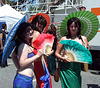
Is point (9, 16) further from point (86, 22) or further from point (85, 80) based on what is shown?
point (86, 22)

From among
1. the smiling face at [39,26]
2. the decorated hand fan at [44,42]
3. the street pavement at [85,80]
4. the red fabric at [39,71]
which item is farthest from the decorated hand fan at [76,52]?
the street pavement at [85,80]

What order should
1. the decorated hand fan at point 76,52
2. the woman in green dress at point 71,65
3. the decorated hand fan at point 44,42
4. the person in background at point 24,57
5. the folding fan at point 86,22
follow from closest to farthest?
1. the person in background at point 24,57
2. the decorated hand fan at point 76,52
3. the decorated hand fan at point 44,42
4. the woman in green dress at point 71,65
5. the folding fan at point 86,22

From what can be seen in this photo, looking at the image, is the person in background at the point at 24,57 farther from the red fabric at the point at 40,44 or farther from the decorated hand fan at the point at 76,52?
the decorated hand fan at the point at 76,52

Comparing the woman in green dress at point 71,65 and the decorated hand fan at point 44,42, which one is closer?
the decorated hand fan at point 44,42

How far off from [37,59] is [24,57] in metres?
0.28

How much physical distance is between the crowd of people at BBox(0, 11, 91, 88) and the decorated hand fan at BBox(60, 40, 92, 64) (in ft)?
0.34

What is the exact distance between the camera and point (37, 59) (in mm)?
2449

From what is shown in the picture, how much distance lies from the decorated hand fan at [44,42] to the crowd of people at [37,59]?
9 centimetres

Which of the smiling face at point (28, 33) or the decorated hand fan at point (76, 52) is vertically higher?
the smiling face at point (28, 33)

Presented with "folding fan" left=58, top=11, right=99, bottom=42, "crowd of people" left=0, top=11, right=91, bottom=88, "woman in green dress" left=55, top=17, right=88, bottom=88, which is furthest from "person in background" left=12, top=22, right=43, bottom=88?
"folding fan" left=58, top=11, right=99, bottom=42

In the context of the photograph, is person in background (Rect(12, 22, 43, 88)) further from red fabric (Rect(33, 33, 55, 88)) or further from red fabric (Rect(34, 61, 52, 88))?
red fabric (Rect(34, 61, 52, 88))

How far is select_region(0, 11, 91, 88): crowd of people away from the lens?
2256 millimetres

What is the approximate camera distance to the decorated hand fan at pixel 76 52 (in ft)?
8.35

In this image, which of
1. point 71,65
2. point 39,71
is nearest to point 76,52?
point 71,65
